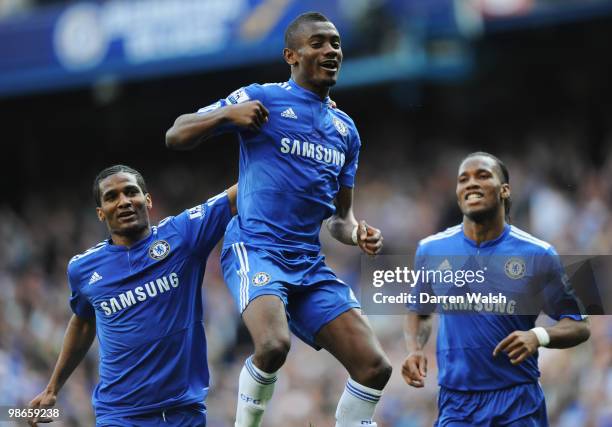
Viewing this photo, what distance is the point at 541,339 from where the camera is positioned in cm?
652

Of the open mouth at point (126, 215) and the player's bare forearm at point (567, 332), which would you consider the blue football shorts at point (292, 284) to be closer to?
the open mouth at point (126, 215)

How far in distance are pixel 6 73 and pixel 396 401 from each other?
10471 mm

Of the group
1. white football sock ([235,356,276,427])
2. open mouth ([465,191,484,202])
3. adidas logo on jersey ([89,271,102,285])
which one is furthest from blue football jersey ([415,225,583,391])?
adidas logo on jersey ([89,271,102,285])

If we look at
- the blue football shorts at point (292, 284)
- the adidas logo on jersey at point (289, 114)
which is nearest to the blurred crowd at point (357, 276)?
the blue football shorts at point (292, 284)

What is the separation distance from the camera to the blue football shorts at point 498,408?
6.75 meters

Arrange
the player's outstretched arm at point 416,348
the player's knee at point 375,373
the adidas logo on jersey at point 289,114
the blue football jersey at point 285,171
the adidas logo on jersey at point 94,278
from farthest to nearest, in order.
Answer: the adidas logo on jersey at point 94,278, the player's outstretched arm at point 416,348, the adidas logo on jersey at point 289,114, the blue football jersey at point 285,171, the player's knee at point 375,373

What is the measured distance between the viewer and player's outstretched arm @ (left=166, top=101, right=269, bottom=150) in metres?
6.16

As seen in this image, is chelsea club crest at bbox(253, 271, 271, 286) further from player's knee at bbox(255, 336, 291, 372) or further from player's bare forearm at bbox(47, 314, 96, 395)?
player's bare forearm at bbox(47, 314, 96, 395)

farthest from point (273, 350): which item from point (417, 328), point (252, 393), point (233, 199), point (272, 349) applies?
point (417, 328)

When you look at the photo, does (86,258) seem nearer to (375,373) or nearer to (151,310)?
(151,310)

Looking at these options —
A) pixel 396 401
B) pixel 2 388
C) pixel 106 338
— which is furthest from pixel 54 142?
pixel 106 338

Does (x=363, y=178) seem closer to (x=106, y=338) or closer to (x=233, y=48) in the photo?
(x=233, y=48)

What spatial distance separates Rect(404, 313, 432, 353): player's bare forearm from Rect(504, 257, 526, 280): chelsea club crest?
62 centimetres

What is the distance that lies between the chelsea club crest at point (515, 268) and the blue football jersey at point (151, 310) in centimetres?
181
